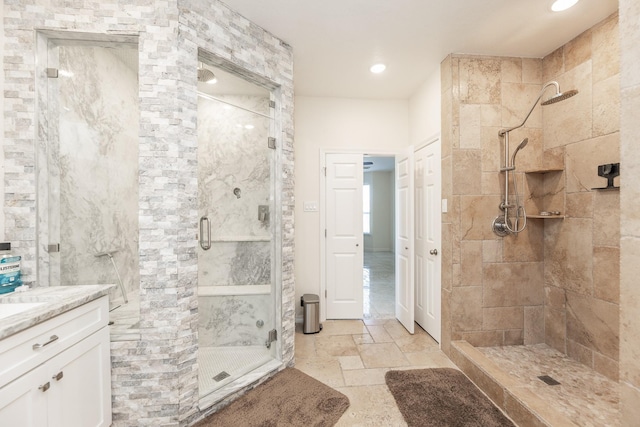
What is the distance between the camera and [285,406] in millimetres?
1945

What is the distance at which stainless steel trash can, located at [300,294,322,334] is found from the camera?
3.11m

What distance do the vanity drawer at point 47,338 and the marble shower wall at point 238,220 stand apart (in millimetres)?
753

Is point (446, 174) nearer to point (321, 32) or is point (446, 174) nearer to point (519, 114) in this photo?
point (519, 114)

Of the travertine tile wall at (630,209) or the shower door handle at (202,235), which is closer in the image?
the travertine tile wall at (630,209)

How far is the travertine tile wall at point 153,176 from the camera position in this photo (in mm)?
1621

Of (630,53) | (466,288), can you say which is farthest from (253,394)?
(630,53)

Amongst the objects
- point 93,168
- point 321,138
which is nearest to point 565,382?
point 321,138

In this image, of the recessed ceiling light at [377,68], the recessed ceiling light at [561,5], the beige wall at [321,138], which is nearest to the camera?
the recessed ceiling light at [561,5]

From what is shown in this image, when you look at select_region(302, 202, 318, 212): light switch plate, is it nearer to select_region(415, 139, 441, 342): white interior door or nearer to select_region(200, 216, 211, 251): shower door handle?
select_region(415, 139, 441, 342): white interior door

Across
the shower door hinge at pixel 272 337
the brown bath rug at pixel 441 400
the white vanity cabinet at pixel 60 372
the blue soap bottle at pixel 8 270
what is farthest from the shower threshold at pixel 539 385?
the blue soap bottle at pixel 8 270

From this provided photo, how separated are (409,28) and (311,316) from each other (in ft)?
9.46

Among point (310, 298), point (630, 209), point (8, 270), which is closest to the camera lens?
point (630, 209)

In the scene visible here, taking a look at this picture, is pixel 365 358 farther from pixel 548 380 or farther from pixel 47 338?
pixel 47 338

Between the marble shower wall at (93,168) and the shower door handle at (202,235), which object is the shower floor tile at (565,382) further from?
the marble shower wall at (93,168)
